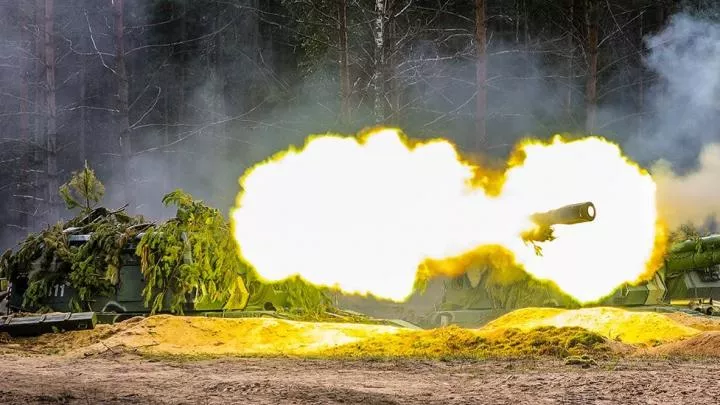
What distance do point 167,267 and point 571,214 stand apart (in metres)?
7.13

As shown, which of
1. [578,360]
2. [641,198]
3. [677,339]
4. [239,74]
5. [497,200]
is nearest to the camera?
[578,360]

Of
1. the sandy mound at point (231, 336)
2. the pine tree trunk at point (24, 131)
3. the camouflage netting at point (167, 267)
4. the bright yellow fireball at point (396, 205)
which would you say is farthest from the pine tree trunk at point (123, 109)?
the sandy mound at point (231, 336)

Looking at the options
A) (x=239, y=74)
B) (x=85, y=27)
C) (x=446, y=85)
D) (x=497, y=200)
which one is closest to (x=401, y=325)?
(x=497, y=200)

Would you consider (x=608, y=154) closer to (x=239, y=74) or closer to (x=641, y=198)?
(x=641, y=198)

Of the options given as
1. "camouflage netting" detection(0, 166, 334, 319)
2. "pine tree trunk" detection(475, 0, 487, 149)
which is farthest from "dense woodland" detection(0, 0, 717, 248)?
"camouflage netting" detection(0, 166, 334, 319)

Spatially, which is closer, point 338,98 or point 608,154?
point 608,154

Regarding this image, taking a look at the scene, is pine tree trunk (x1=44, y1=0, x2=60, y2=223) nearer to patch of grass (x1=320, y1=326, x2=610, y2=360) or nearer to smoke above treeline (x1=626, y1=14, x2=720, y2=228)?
smoke above treeline (x1=626, y1=14, x2=720, y2=228)

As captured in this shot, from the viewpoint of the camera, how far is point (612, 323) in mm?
17344

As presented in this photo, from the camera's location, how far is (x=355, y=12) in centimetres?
3650

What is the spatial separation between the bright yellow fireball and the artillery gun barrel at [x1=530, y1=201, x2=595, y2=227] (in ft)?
4.09

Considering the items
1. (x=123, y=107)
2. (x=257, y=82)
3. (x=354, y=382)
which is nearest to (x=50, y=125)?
(x=123, y=107)

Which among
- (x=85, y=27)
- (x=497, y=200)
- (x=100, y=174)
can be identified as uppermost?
(x=85, y=27)

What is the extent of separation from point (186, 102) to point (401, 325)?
1142 inches

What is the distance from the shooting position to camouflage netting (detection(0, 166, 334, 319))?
18000 millimetres
